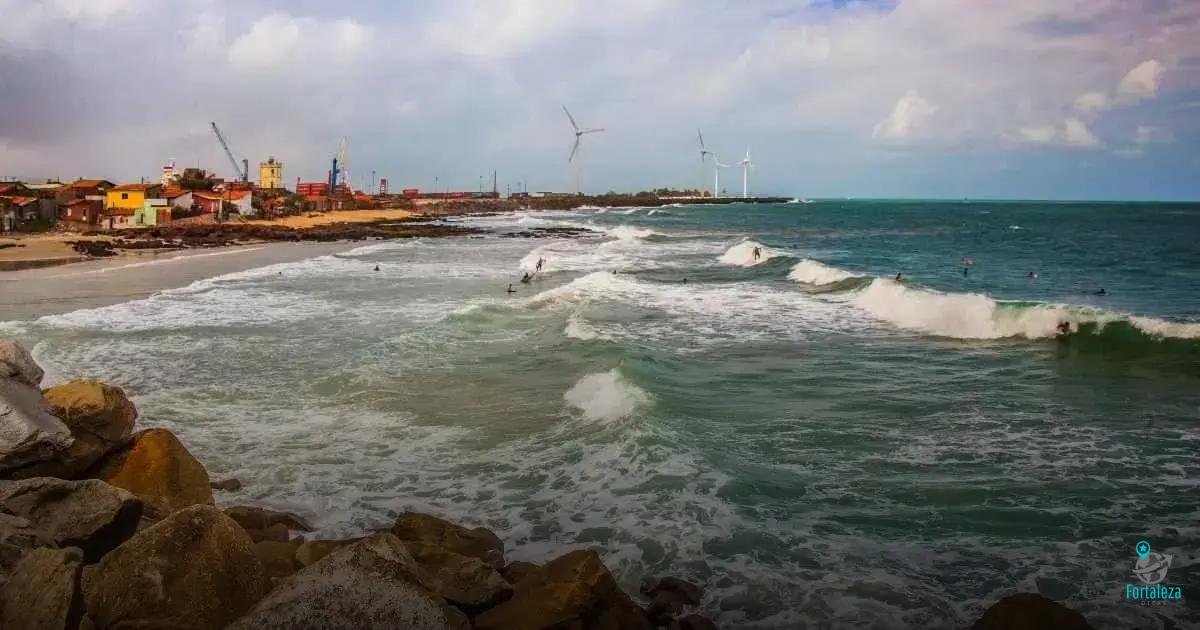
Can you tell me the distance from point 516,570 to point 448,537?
856mm

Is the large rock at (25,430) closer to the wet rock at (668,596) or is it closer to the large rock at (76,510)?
the large rock at (76,510)

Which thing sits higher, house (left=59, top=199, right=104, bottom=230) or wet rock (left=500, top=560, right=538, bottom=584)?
house (left=59, top=199, right=104, bottom=230)

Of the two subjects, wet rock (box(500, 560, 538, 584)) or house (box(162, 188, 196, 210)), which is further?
house (box(162, 188, 196, 210))

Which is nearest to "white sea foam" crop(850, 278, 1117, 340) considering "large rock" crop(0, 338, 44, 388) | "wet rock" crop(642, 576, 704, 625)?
"wet rock" crop(642, 576, 704, 625)

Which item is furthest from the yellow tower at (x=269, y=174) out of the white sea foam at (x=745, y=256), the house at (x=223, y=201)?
the white sea foam at (x=745, y=256)

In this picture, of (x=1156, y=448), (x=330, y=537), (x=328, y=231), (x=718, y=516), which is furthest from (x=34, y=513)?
(x=328, y=231)

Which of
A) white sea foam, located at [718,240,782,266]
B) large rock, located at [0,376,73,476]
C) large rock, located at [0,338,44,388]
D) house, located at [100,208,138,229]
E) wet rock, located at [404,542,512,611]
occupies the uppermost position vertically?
house, located at [100,208,138,229]

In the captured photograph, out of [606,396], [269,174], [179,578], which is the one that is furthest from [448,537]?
[269,174]

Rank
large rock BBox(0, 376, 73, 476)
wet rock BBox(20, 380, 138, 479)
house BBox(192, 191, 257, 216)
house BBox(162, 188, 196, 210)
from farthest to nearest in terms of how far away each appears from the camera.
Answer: house BBox(192, 191, 257, 216) < house BBox(162, 188, 196, 210) < wet rock BBox(20, 380, 138, 479) < large rock BBox(0, 376, 73, 476)

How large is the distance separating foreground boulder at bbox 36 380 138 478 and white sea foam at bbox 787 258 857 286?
2545 centimetres

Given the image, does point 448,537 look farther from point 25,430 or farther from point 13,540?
point 25,430

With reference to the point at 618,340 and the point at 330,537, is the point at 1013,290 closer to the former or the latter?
the point at 618,340

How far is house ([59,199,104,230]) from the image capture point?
60562mm

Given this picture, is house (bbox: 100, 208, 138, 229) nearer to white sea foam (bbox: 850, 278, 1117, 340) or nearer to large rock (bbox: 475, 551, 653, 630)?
white sea foam (bbox: 850, 278, 1117, 340)
